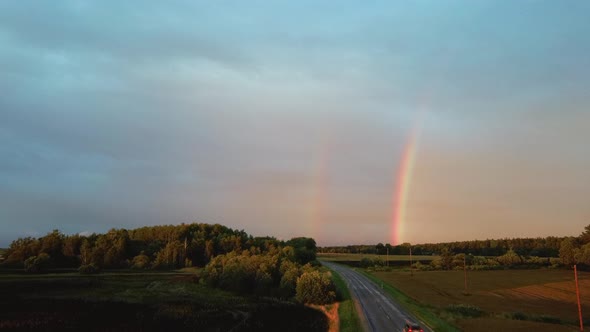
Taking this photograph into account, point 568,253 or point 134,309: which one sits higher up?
point 568,253

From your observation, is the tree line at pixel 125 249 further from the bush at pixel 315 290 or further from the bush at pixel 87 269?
the bush at pixel 315 290

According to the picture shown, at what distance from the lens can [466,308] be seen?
73000 mm

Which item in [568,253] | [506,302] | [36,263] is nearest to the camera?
[506,302]

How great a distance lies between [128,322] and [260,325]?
1785 cm

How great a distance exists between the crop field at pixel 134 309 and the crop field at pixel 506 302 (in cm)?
2355

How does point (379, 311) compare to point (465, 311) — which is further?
point (465, 311)

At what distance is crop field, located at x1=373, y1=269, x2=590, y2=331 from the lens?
5938cm

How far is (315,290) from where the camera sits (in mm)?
82562

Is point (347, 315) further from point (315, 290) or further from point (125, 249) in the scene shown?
point (125, 249)

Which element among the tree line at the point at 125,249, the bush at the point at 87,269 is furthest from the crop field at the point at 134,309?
the tree line at the point at 125,249

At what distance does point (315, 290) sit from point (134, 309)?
111ft

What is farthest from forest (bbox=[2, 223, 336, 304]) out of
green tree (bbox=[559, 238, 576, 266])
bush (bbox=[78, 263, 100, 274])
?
green tree (bbox=[559, 238, 576, 266])

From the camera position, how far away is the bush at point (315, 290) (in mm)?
81625

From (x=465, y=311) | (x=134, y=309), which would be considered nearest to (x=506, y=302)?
(x=465, y=311)
